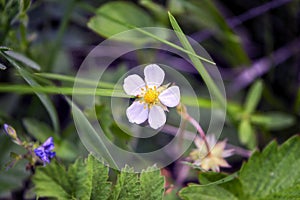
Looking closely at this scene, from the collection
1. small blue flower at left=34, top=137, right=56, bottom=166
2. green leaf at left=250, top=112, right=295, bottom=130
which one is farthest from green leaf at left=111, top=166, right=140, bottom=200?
green leaf at left=250, top=112, right=295, bottom=130

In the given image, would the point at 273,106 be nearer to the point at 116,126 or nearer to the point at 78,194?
the point at 116,126

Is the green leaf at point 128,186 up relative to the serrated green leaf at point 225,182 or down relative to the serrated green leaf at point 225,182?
down

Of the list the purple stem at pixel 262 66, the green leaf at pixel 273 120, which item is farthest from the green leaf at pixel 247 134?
the purple stem at pixel 262 66

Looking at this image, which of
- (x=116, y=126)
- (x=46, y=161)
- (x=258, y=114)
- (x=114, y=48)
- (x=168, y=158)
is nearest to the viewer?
(x=46, y=161)

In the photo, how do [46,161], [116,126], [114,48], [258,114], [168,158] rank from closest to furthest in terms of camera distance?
[46,161] → [116,126] → [168,158] → [258,114] → [114,48]

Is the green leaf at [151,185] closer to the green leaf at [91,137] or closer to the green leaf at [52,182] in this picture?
the green leaf at [91,137]

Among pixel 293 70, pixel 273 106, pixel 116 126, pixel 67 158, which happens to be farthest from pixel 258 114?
pixel 67 158
